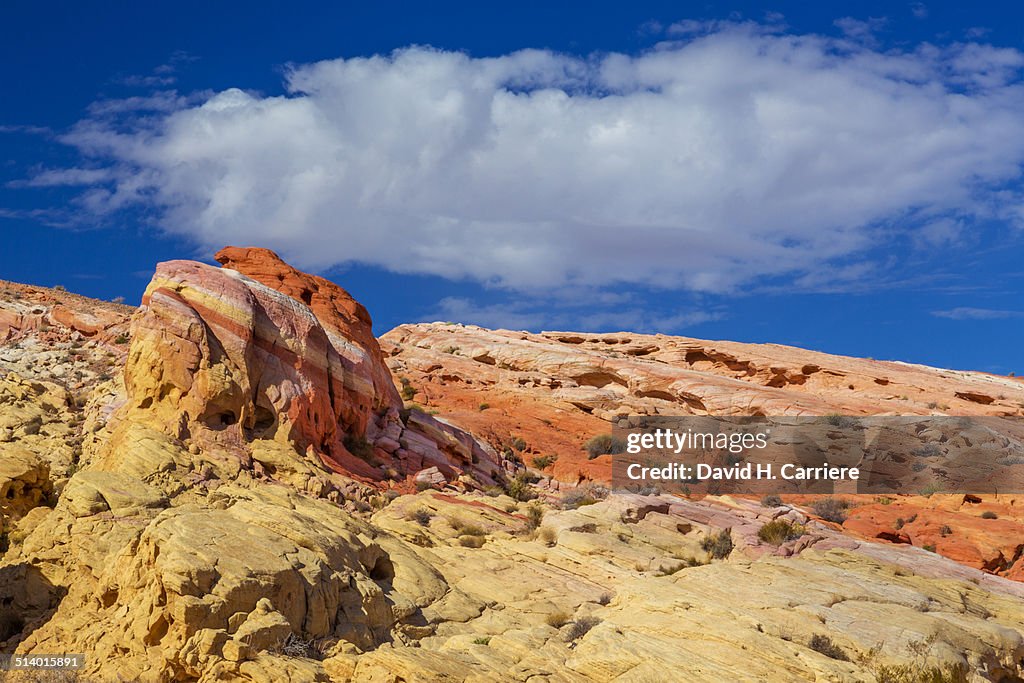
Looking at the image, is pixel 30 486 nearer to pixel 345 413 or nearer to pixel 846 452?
pixel 345 413

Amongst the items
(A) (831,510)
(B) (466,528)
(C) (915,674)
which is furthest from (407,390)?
(C) (915,674)

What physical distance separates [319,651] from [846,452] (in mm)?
27548

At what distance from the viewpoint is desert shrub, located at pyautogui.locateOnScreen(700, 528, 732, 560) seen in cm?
1878

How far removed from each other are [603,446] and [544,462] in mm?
4010

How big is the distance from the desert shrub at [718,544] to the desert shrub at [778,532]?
806 mm

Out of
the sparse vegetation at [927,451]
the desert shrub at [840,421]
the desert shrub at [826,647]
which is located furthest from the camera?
the desert shrub at [840,421]

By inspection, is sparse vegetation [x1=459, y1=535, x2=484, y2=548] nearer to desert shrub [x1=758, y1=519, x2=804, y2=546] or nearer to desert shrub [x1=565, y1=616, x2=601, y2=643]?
desert shrub [x1=565, y1=616, x2=601, y2=643]

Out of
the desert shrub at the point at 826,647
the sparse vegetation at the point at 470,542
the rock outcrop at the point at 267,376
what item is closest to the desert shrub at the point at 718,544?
the desert shrub at the point at 826,647

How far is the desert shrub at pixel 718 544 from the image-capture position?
18781 mm

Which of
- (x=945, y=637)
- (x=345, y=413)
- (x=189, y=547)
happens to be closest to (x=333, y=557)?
(x=189, y=547)

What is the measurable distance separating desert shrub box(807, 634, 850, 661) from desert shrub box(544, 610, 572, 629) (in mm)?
4012

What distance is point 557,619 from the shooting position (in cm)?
1448

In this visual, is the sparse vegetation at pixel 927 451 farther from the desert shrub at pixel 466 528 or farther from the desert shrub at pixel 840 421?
the desert shrub at pixel 466 528

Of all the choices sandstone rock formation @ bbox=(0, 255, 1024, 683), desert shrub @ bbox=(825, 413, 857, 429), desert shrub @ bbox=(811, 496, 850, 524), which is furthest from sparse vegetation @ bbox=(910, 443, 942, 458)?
desert shrub @ bbox=(811, 496, 850, 524)
